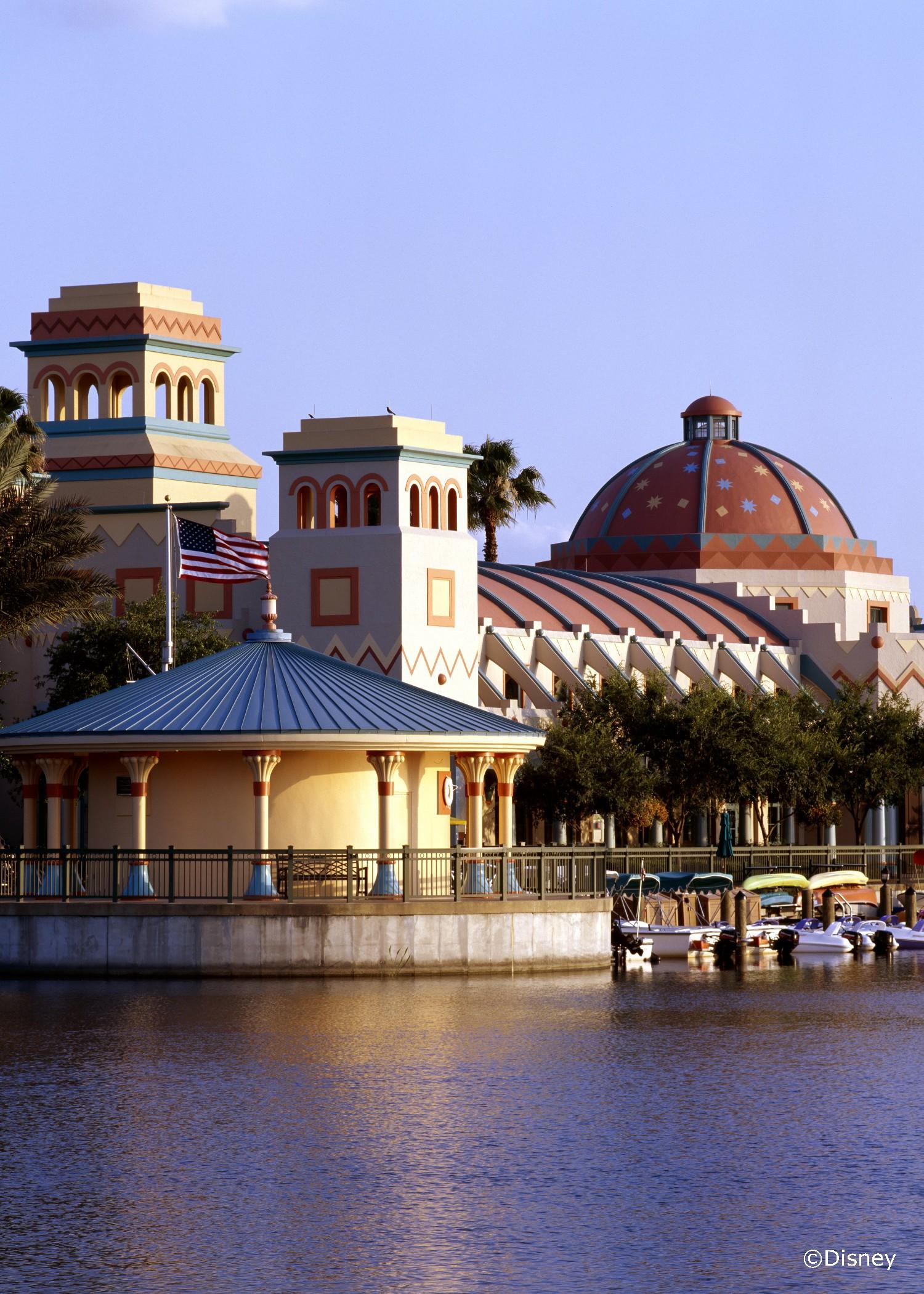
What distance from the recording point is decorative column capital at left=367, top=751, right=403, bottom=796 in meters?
47.1

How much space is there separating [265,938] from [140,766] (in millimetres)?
5017

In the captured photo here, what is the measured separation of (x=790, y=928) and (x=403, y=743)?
49.1ft

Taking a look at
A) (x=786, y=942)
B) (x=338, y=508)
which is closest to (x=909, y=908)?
(x=786, y=942)

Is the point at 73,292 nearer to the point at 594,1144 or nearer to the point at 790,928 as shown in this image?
the point at 790,928

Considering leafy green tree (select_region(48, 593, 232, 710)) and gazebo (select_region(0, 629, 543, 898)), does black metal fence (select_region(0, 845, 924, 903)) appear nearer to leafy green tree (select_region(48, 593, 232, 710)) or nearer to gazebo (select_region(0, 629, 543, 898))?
gazebo (select_region(0, 629, 543, 898))

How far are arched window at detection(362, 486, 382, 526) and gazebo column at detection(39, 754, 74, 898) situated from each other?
23.7 m

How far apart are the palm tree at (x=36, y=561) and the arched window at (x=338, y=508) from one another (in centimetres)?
1244

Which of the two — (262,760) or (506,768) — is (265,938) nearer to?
(262,760)

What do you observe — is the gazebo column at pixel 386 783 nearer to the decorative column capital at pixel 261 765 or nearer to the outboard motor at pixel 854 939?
the decorative column capital at pixel 261 765

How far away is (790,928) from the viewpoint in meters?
57.8

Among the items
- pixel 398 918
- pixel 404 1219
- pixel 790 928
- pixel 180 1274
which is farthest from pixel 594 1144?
pixel 790 928

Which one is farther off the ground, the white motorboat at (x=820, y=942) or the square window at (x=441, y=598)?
the square window at (x=441, y=598)

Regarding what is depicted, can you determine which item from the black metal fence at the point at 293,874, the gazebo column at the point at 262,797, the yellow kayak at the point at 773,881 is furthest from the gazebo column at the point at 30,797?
the yellow kayak at the point at 773,881

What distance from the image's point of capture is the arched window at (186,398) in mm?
82812
